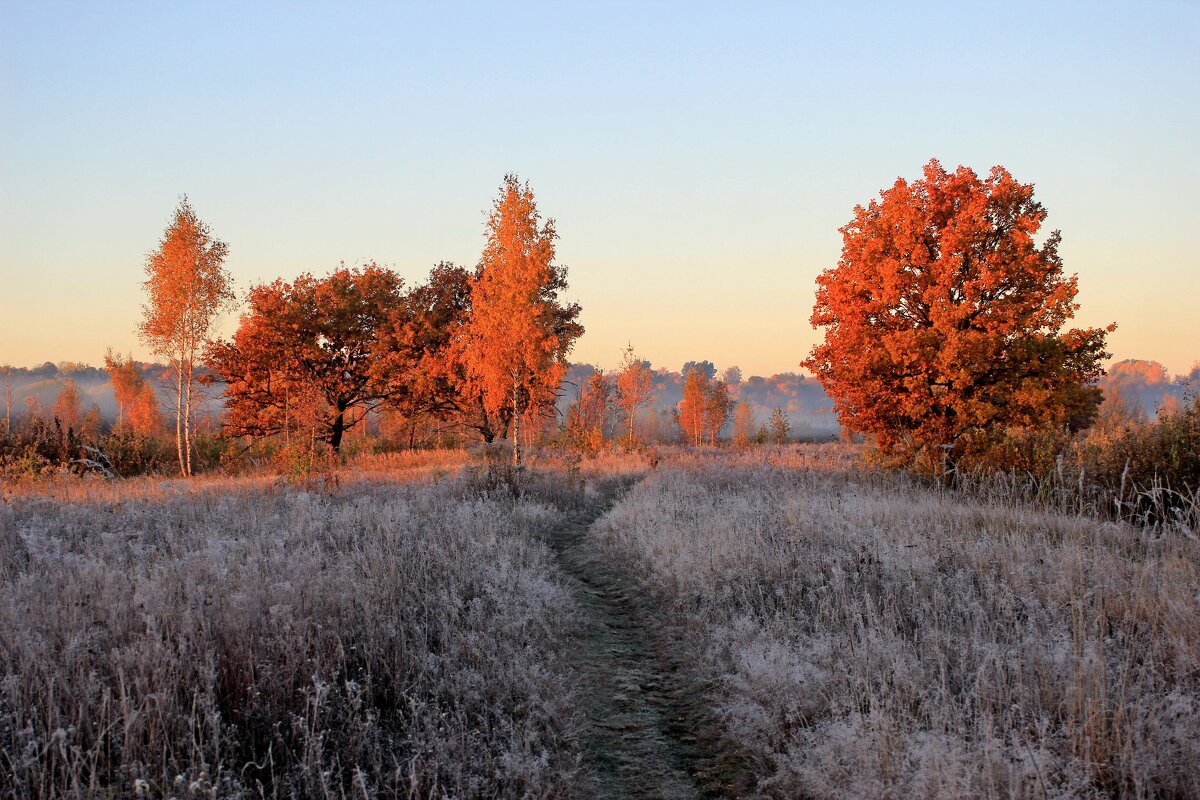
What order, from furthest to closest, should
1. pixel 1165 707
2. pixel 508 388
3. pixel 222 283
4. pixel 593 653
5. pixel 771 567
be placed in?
pixel 222 283 → pixel 508 388 → pixel 771 567 → pixel 593 653 → pixel 1165 707

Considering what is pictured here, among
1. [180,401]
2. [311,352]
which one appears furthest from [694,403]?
[180,401]

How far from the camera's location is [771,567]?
7344 millimetres

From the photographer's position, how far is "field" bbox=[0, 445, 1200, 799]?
3.58 metres

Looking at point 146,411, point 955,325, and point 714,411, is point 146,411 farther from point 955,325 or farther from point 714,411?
point 955,325

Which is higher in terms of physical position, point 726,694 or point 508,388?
point 508,388

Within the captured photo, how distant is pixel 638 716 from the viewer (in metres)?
5.22

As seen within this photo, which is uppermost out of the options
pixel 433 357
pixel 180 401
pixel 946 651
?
pixel 433 357

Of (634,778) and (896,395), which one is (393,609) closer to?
(634,778)

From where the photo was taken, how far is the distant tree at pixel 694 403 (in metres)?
63.6

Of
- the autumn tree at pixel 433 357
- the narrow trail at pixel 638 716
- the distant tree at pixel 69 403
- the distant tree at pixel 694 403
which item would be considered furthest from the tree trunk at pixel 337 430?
the distant tree at pixel 69 403

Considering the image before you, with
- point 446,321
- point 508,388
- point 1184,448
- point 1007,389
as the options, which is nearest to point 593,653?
point 1184,448

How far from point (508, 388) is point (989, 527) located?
19212mm

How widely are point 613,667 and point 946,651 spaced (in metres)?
2.91

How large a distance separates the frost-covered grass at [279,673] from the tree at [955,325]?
1291 centimetres
